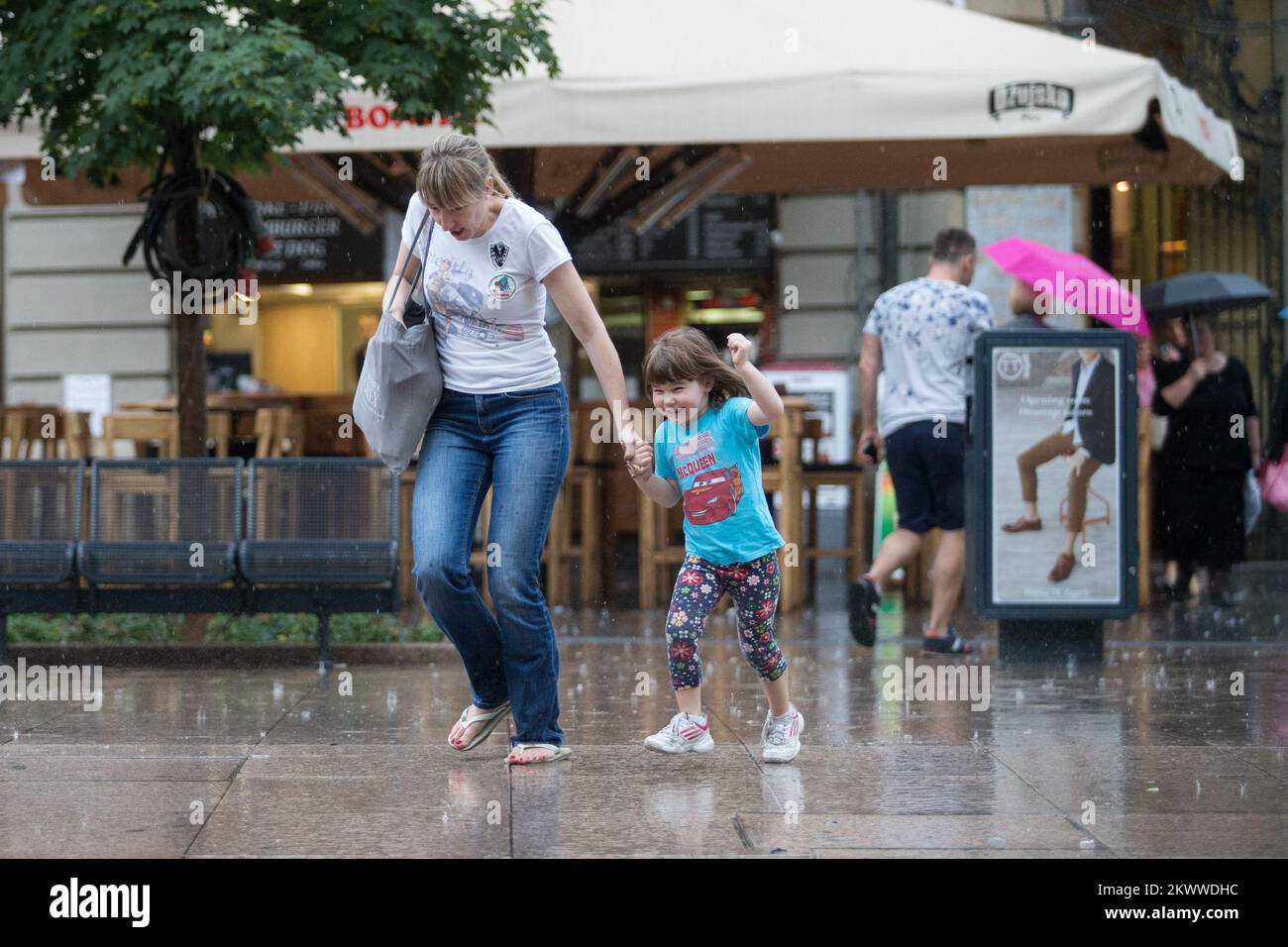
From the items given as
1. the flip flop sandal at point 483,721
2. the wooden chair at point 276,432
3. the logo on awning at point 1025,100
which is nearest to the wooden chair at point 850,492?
the logo on awning at point 1025,100

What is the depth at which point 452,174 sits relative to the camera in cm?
477

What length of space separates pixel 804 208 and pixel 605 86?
663 centimetres

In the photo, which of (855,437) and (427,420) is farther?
(855,437)

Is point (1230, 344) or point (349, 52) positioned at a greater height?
point (349, 52)

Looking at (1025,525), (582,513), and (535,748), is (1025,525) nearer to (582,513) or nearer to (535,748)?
(535,748)

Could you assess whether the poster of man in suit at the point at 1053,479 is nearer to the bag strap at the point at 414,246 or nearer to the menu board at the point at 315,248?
the bag strap at the point at 414,246

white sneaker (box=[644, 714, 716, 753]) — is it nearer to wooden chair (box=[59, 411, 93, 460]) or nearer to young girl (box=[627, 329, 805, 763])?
young girl (box=[627, 329, 805, 763])

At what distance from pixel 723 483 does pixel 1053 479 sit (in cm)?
280

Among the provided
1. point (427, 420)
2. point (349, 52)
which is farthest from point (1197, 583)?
point (427, 420)

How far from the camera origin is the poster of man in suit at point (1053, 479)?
25.0 ft

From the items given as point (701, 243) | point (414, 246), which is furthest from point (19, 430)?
point (414, 246)

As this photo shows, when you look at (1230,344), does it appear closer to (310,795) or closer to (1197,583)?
(1197,583)

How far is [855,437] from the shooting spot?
11594mm
